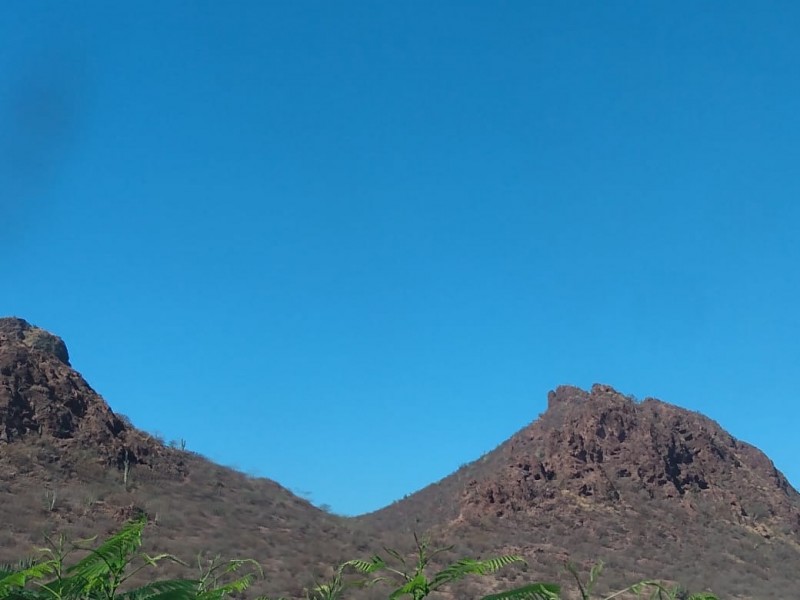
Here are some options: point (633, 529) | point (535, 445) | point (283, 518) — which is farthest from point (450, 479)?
point (283, 518)

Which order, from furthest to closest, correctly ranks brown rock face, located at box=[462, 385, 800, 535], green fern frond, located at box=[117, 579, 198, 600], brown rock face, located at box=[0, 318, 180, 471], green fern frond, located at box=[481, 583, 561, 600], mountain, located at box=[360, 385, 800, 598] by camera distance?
brown rock face, located at box=[462, 385, 800, 535] → mountain, located at box=[360, 385, 800, 598] → brown rock face, located at box=[0, 318, 180, 471] → green fern frond, located at box=[117, 579, 198, 600] → green fern frond, located at box=[481, 583, 561, 600]

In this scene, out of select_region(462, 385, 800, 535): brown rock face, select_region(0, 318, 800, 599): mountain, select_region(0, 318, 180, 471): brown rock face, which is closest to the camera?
select_region(0, 318, 800, 599): mountain

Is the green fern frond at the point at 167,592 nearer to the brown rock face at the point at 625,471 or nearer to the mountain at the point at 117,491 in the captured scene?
the mountain at the point at 117,491

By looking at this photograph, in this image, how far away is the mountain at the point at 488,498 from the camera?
34.5 metres

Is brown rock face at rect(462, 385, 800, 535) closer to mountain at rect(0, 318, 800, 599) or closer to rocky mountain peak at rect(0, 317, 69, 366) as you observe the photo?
mountain at rect(0, 318, 800, 599)

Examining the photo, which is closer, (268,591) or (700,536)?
(268,591)

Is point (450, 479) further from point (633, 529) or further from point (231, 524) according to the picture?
point (231, 524)

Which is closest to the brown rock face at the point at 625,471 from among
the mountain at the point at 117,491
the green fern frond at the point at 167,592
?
the mountain at the point at 117,491

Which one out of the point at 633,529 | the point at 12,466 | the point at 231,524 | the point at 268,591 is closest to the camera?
the point at 268,591

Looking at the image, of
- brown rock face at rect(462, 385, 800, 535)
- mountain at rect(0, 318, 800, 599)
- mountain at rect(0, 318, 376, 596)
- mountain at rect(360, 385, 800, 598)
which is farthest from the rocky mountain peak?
brown rock face at rect(462, 385, 800, 535)

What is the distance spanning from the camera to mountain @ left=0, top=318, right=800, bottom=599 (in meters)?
34.5

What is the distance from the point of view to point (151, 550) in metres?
30.6

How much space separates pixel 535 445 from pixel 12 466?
3060cm

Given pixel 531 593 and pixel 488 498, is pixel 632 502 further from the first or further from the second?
pixel 531 593
